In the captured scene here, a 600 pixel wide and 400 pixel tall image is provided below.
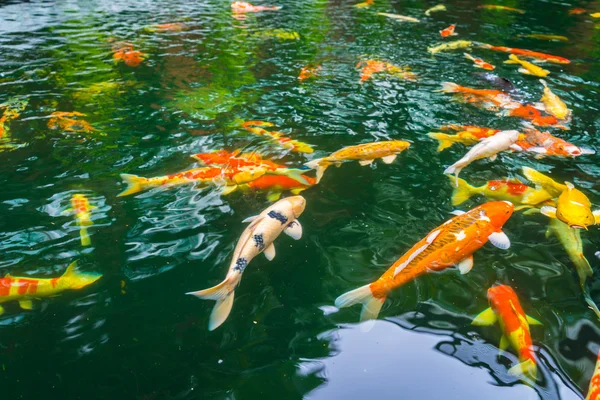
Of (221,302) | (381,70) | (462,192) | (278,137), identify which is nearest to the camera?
(221,302)

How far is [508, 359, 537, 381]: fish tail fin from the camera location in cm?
244

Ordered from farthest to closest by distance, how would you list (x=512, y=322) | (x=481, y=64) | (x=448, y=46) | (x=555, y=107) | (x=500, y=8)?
1. (x=500, y=8)
2. (x=448, y=46)
3. (x=481, y=64)
4. (x=555, y=107)
5. (x=512, y=322)

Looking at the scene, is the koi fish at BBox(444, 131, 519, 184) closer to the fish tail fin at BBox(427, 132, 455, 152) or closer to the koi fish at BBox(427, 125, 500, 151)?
the koi fish at BBox(427, 125, 500, 151)

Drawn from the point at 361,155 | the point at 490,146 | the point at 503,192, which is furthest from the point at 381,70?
the point at 503,192

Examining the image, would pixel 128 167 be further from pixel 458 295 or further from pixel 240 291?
pixel 458 295

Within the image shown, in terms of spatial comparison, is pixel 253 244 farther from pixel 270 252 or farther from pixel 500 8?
pixel 500 8

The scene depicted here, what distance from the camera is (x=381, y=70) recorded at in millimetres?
7516

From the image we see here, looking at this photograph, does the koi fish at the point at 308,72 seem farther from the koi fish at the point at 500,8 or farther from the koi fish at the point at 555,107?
the koi fish at the point at 500,8

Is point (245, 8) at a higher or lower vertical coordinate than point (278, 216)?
higher

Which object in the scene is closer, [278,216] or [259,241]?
[259,241]

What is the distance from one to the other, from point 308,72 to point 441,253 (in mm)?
5230

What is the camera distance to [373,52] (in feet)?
28.5

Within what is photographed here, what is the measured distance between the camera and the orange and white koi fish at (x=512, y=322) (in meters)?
2.46

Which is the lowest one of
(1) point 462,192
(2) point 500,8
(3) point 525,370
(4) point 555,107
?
(3) point 525,370
